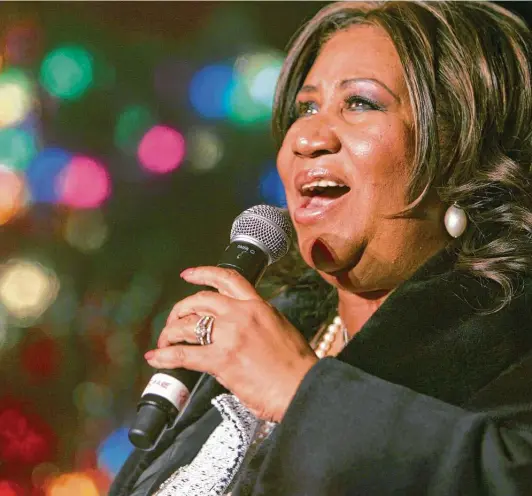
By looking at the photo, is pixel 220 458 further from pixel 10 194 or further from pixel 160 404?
pixel 10 194

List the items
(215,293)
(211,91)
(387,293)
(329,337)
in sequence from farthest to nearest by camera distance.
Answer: (211,91)
(329,337)
(387,293)
(215,293)

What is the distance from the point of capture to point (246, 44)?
2562mm

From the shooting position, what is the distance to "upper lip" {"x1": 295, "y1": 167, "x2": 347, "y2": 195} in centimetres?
132

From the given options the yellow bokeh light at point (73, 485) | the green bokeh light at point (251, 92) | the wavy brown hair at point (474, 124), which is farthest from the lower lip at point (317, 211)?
the yellow bokeh light at point (73, 485)

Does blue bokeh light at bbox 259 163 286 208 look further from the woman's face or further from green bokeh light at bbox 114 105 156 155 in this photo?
the woman's face

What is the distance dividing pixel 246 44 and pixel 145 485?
1.68 meters

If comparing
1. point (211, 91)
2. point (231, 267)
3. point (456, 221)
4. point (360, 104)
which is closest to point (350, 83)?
point (360, 104)

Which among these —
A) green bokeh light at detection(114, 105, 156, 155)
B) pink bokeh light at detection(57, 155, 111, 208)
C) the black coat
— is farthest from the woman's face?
pink bokeh light at detection(57, 155, 111, 208)

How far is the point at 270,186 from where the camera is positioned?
2.50 m

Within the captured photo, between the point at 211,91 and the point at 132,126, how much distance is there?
33 centimetres

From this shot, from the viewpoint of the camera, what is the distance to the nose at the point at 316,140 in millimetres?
1334

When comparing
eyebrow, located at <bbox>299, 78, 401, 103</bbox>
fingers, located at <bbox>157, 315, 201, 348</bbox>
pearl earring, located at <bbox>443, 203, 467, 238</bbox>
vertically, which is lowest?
fingers, located at <bbox>157, 315, 201, 348</bbox>

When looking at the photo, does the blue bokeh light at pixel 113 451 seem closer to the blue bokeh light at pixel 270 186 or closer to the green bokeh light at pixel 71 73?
the blue bokeh light at pixel 270 186

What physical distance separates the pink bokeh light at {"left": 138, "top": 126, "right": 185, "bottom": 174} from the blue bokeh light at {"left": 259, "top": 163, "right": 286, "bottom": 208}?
1.14 ft
